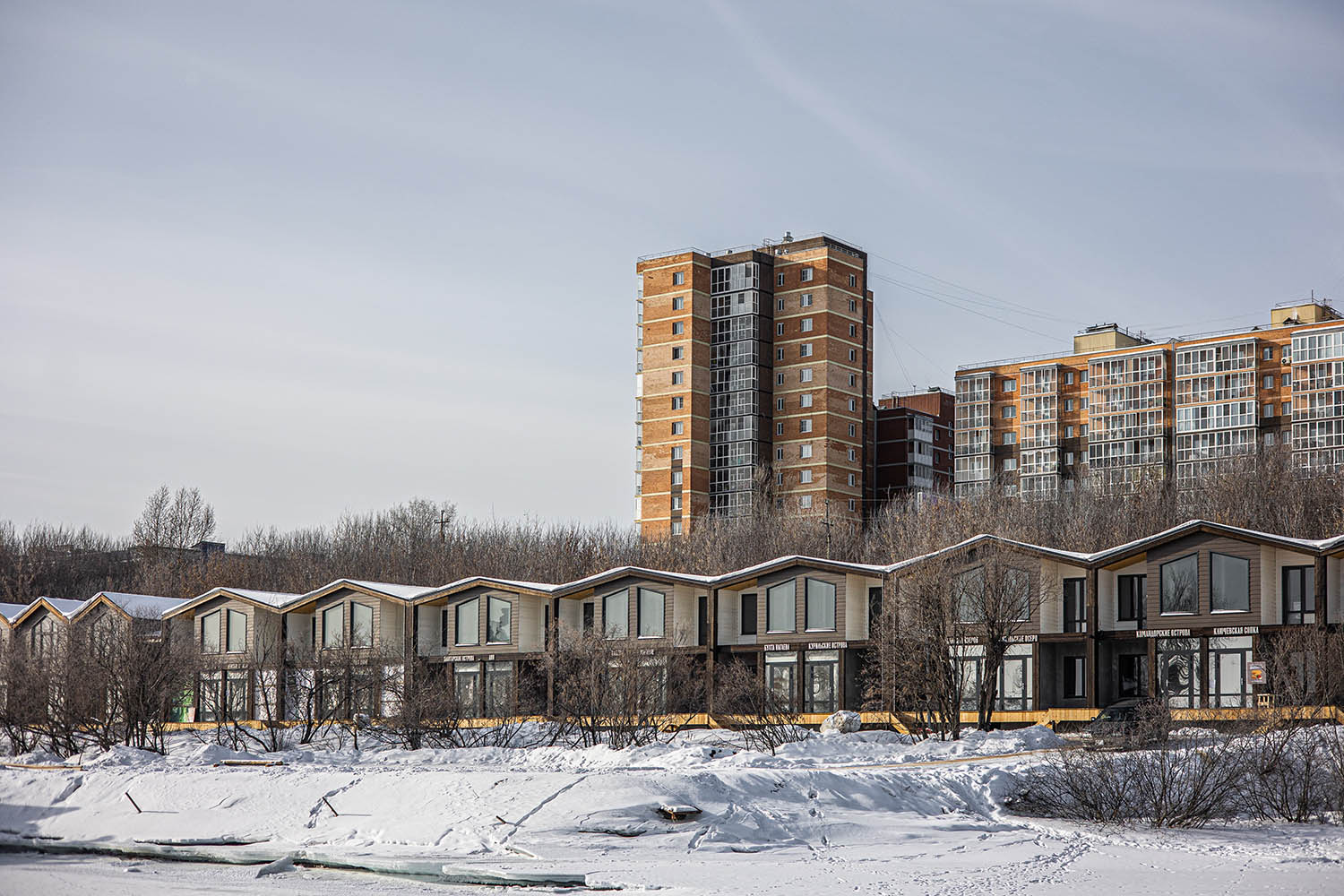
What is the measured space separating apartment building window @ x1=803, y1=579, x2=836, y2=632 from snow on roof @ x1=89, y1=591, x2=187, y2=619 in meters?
24.9

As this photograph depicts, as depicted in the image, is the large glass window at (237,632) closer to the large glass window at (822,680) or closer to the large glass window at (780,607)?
the large glass window at (780,607)

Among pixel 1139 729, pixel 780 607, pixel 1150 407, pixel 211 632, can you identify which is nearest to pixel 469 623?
pixel 211 632

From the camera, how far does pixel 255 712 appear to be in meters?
56.2

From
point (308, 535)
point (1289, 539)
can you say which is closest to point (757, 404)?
point (308, 535)

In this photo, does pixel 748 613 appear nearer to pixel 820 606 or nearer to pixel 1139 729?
pixel 820 606

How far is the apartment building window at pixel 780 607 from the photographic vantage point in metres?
51.3

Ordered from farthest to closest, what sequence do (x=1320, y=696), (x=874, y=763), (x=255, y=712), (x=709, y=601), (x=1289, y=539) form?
(x=255, y=712)
(x=709, y=601)
(x=1289, y=539)
(x=1320, y=696)
(x=874, y=763)

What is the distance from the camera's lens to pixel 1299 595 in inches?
1750

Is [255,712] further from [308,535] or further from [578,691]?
[308,535]

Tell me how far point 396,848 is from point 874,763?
461 inches

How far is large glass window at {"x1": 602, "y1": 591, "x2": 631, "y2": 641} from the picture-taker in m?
53.1

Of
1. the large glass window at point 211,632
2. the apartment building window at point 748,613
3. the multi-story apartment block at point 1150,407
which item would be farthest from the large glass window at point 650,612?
the multi-story apartment block at point 1150,407

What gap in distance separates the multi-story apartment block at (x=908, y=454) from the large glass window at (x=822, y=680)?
171 feet

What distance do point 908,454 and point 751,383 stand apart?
13901 millimetres
